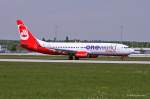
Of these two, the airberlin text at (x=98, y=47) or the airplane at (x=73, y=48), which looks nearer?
the airberlin text at (x=98, y=47)

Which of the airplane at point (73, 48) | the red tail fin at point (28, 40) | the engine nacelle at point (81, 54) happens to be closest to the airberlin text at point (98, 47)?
the airplane at point (73, 48)

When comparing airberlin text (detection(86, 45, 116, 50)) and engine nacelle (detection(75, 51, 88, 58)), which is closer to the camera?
engine nacelle (detection(75, 51, 88, 58))

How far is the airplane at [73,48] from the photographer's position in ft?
269

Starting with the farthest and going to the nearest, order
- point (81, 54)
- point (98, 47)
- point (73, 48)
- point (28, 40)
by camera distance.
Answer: point (28, 40), point (73, 48), point (98, 47), point (81, 54)

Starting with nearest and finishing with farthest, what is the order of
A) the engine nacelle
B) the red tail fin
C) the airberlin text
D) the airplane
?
the engine nacelle → the airberlin text → the airplane → the red tail fin

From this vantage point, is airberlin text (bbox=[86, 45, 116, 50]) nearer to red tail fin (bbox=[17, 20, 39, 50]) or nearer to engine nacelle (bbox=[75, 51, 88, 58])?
engine nacelle (bbox=[75, 51, 88, 58])

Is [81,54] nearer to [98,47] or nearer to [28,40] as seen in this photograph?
[98,47]

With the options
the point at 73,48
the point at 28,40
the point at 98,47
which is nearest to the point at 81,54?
the point at 73,48

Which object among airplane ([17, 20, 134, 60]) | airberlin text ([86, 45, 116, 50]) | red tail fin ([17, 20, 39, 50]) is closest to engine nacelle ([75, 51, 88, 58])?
airplane ([17, 20, 134, 60])

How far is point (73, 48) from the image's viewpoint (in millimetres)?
83000

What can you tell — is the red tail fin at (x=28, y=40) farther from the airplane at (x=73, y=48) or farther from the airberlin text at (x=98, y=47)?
the airberlin text at (x=98, y=47)

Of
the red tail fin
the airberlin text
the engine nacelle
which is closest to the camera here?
the engine nacelle

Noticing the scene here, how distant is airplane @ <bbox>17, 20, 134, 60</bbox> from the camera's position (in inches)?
3223
